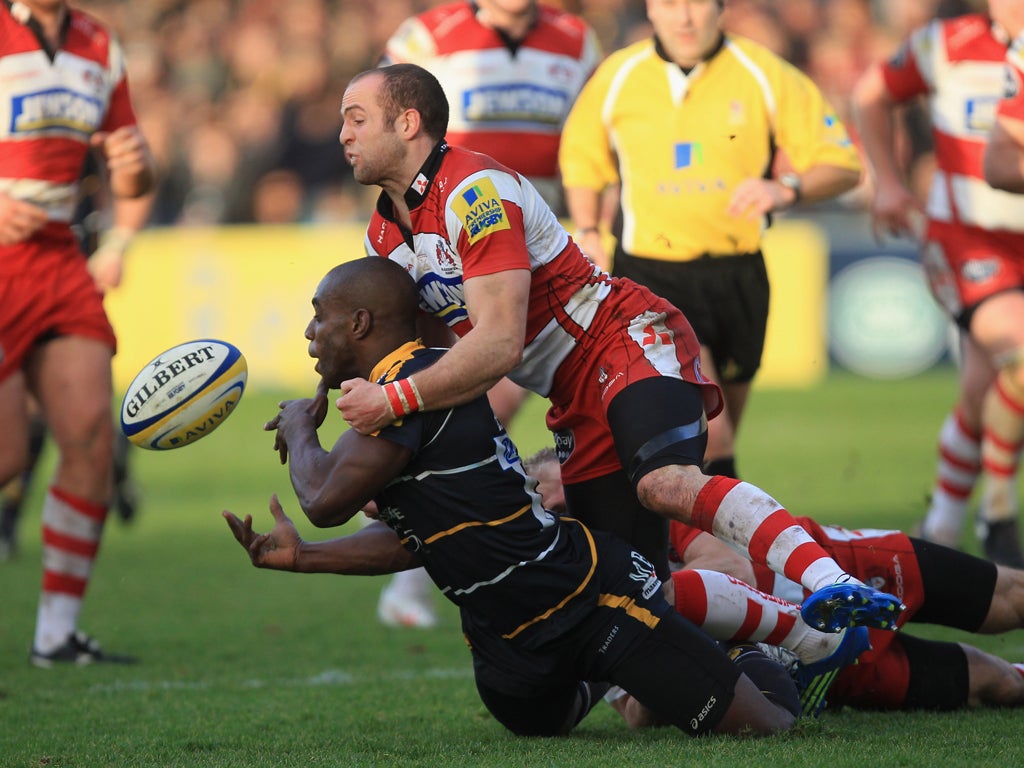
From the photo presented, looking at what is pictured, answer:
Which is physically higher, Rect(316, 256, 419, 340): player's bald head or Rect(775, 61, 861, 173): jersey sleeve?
Rect(775, 61, 861, 173): jersey sleeve

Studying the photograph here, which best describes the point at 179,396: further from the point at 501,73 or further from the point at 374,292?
the point at 501,73

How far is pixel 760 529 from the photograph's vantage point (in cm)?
436

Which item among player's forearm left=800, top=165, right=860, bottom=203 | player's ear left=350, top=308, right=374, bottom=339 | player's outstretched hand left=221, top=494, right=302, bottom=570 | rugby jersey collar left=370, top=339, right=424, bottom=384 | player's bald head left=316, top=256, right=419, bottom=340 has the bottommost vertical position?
player's outstretched hand left=221, top=494, right=302, bottom=570

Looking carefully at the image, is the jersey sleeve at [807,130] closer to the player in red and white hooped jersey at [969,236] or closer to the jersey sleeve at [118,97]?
the player in red and white hooped jersey at [969,236]

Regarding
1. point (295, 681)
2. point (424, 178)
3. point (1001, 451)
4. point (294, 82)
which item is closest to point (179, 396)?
point (424, 178)

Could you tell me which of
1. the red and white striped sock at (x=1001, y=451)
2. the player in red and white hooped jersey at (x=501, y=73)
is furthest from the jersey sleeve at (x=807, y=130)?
the red and white striped sock at (x=1001, y=451)

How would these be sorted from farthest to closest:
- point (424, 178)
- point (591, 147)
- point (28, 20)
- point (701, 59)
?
point (591, 147)
point (701, 59)
point (28, 20)
point (424, 178)

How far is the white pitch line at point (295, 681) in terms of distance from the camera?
593 centimetres

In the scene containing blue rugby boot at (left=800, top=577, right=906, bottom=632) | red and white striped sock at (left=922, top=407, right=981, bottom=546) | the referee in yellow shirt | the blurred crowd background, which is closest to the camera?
blue rugby boot at (left=800, top=577, right=906, bottom=632)

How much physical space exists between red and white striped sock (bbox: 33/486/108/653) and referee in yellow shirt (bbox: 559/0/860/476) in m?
2.54

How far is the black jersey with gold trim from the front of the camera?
4.42m

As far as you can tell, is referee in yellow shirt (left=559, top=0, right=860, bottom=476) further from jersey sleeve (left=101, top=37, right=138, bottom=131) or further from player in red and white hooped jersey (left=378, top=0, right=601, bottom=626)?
jersey sleeve (left=101, top=37, right=138, bottom=131)

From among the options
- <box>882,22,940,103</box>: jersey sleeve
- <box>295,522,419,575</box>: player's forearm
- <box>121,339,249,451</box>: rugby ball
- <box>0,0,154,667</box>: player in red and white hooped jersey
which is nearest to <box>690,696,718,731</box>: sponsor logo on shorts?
<box>295,522,419,575</box>: player's forearm

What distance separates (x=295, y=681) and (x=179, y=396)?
1648mm
